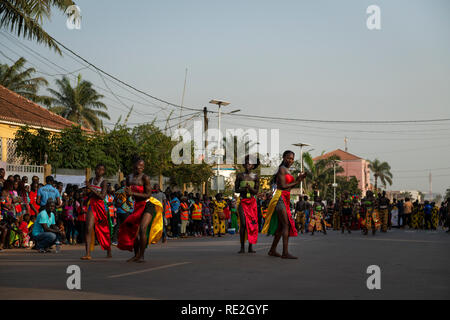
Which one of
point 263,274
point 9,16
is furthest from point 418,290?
point 9,16

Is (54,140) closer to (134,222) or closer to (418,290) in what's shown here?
(134,222)

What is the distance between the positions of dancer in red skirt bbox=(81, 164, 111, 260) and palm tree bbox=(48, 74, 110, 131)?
Answer: 4073cm

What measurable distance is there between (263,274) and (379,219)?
18154mm

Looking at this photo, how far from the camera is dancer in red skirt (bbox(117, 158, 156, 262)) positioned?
10.4m

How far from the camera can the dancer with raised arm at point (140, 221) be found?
1041cm

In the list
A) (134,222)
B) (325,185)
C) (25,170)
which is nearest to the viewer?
(134,222)

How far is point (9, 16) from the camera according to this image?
18.8 meters

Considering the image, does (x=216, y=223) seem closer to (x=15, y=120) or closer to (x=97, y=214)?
(x=15, y=120)

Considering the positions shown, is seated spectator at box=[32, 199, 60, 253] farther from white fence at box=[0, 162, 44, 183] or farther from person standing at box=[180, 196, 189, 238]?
person standing at box=[180, 196, 189, 238]

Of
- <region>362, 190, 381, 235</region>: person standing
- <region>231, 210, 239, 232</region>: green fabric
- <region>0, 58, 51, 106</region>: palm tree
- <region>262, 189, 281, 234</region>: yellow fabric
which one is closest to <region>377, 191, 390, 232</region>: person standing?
<region>362, 190, 381, 235</region>: person standing

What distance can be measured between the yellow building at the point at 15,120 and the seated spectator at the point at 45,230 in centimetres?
1371

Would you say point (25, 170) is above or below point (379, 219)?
above

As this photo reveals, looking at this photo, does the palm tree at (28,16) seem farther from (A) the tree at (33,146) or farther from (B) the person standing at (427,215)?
(B) the person standing at (427,215)
